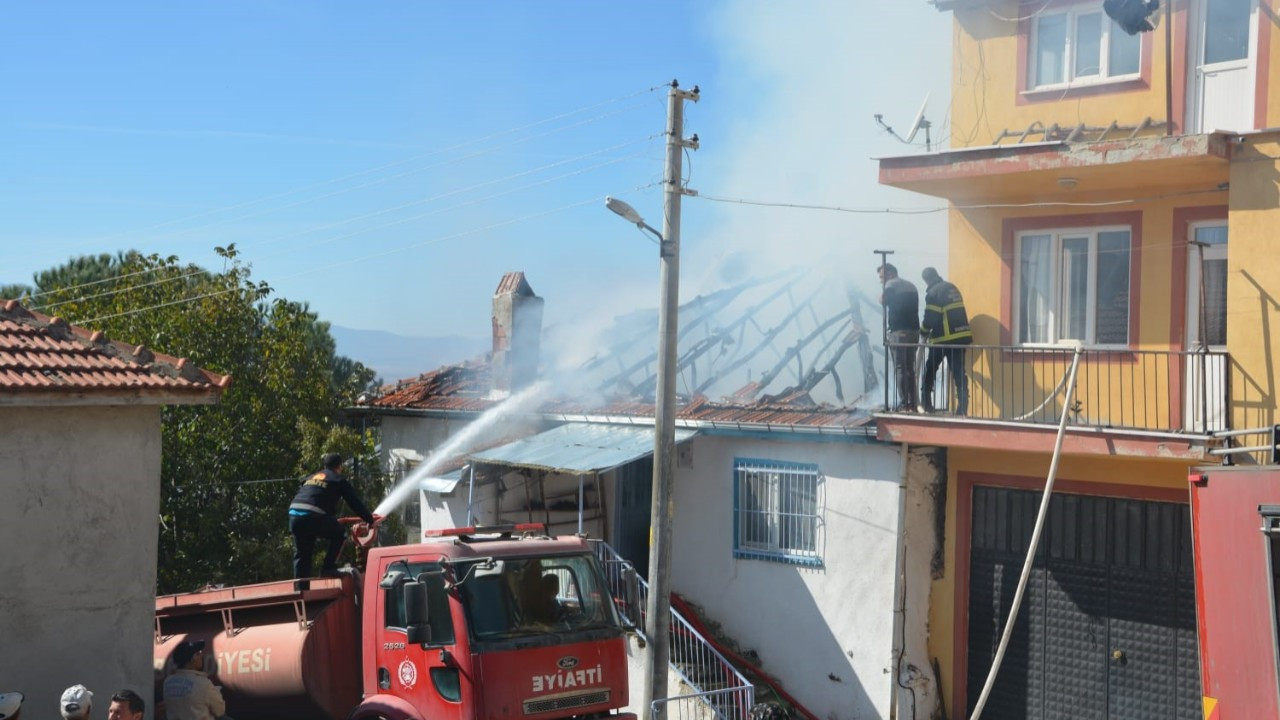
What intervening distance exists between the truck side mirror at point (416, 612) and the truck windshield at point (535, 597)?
0.31 meters

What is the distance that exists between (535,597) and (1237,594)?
4912 millimetres

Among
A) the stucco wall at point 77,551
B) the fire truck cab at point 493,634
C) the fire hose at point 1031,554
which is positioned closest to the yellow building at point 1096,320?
the fire hose at point 1031,554

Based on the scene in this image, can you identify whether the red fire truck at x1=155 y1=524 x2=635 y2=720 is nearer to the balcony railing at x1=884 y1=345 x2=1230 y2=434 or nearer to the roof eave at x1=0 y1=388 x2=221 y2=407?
the roof eave at x1=0 y1=388 x2=221 y2=407

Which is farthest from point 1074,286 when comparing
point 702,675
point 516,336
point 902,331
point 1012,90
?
point 516,336

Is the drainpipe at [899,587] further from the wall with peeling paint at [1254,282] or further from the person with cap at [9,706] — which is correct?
the person with cap at [9,706]

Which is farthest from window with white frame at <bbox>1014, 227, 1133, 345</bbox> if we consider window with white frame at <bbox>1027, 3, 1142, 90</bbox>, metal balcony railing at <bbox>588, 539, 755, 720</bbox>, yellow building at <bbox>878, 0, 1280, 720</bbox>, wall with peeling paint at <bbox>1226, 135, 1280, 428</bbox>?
metal balcony railing at <bbox>588, 539, 755, 720</bbox>

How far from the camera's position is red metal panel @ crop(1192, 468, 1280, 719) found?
710 centimetres

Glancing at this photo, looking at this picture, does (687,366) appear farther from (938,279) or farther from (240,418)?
(240,418)

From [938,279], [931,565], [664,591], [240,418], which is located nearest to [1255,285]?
[938,279]

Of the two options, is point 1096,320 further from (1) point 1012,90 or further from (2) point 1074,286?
(1) point 1012,90

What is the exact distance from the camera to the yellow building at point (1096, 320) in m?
12.0

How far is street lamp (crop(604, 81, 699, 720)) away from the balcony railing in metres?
2.93

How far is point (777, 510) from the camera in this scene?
15.1 m

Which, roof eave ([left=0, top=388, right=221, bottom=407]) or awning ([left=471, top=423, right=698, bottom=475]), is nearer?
roof eave ([left=0, top=388, right=221, bottom=407])
